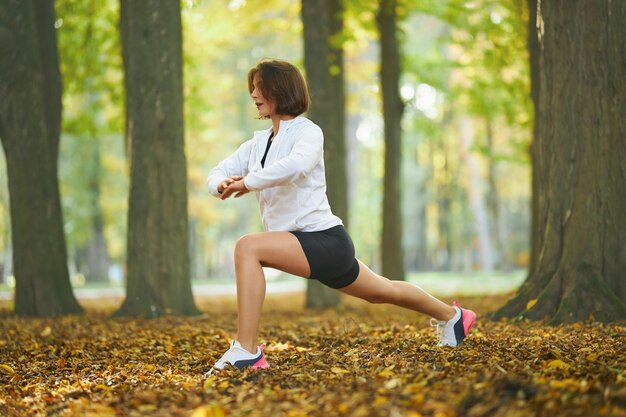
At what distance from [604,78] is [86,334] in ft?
18.4

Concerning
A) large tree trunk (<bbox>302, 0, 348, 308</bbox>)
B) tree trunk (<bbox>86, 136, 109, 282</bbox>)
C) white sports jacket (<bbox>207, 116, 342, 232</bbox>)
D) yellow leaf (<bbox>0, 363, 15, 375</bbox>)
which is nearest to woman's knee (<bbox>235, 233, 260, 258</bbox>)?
white sports jacket (<bbox>207, 116, 342, 232</bbox>)

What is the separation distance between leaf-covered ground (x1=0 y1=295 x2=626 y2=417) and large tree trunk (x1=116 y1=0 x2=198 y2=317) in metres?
2.15

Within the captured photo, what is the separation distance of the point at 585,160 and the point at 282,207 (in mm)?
3873

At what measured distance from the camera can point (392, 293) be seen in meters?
5.63

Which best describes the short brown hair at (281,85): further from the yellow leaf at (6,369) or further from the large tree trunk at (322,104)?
the large tree trunk at (322,104)

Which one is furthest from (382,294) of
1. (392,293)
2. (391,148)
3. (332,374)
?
(391,148)

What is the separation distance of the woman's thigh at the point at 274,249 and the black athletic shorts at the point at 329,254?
47 millimetres

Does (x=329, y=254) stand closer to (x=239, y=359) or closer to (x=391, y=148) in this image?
(x=239, y=359)

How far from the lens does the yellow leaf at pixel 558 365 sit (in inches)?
184

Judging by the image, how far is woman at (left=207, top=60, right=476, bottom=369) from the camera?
16.6 ft

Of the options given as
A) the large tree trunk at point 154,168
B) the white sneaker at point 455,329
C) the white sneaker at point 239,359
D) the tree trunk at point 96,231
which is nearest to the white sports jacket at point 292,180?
the white sneaker at point 239,359

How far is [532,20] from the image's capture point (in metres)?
13.3

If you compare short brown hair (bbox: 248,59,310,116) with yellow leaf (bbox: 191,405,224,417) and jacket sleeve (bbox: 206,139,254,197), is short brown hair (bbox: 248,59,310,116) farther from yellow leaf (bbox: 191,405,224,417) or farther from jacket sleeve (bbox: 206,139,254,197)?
yellow leaf (bbox: 191,405,224,417)

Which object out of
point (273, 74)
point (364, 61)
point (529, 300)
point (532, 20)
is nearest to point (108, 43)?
point (364, 61)
